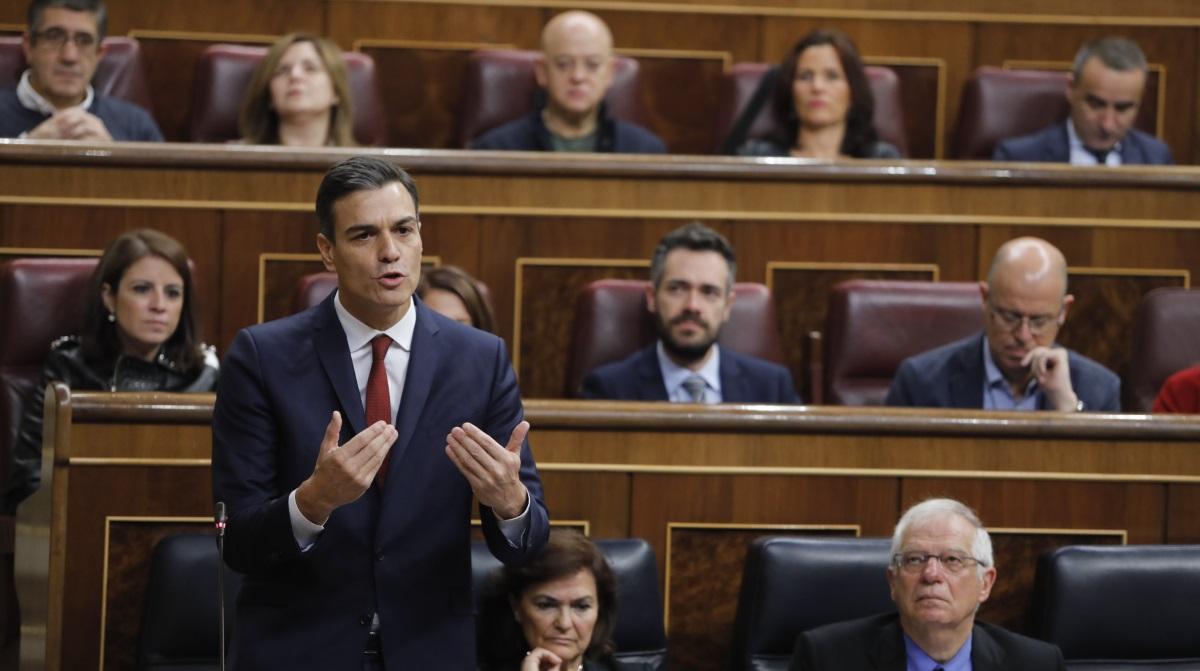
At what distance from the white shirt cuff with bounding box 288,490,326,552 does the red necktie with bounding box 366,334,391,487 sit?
0.18ft

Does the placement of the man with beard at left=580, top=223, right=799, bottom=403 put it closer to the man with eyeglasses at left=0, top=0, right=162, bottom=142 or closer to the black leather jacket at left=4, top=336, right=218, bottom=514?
the black leather jacket at left=4, top=336, right=218, bottom=514

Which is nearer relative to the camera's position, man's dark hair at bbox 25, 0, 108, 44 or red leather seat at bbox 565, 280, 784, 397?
red leather seat at bbox 565, 280, 784, 397

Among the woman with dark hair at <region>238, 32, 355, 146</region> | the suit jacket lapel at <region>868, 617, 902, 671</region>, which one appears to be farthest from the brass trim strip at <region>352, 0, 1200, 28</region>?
the suit jacket lapel at <region>868, 617, 902, 671</region>

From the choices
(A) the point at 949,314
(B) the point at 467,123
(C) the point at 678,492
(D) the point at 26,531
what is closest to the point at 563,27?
(B) the point at 467,123

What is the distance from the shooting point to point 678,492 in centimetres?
132

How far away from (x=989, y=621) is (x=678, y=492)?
0.81 feet

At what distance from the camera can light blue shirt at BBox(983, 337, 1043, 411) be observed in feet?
5.16

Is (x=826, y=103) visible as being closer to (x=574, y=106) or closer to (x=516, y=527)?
(x=574, y=106)

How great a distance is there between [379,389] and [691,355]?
2.20ft

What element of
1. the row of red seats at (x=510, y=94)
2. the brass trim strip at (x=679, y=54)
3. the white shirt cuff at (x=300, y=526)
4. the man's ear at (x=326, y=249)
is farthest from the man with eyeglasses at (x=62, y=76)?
the white shirt cuff at (x=300, y=526)

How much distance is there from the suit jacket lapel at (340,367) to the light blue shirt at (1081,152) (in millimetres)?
1261

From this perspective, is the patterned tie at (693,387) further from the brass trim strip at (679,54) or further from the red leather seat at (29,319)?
the brass trim strip at (679,54)

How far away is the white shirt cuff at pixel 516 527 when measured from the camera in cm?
92

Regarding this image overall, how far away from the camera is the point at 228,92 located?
6.69 ft
